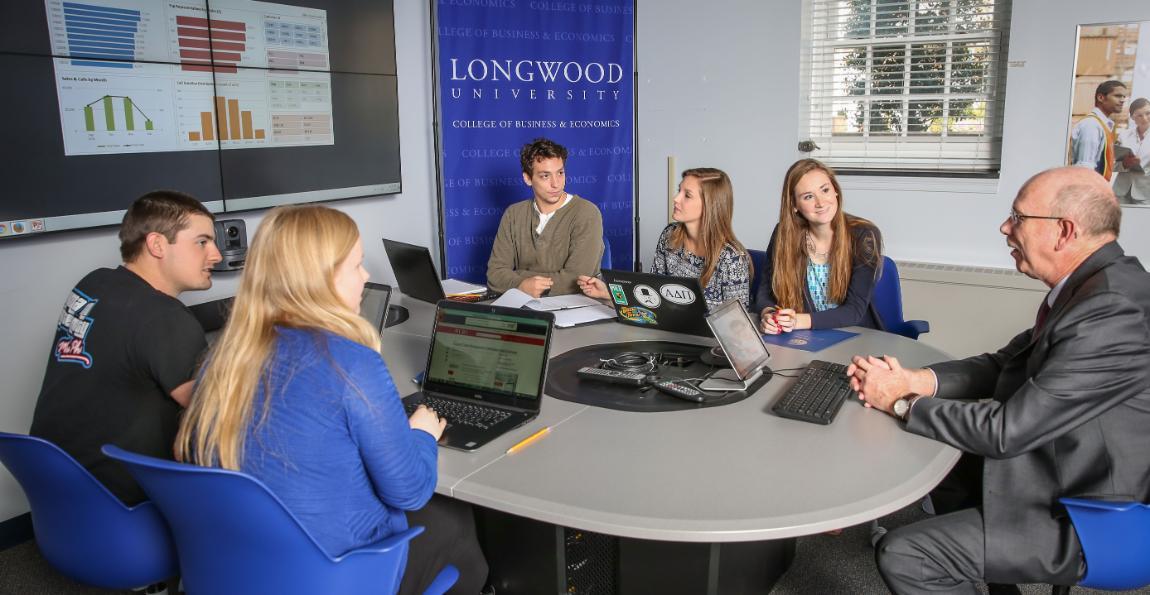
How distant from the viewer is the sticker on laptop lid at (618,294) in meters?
2.91

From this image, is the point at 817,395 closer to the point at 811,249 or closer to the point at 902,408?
the point at 902,408

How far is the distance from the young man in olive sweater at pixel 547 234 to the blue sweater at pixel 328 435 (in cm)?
213

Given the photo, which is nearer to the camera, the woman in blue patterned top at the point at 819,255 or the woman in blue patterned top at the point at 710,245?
the woman in blue patterned top at the point at 819,255

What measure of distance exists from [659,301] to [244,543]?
1649 millimetres

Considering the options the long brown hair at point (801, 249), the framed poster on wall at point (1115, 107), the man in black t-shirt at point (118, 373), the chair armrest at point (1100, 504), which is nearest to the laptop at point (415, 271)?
A: the man in black t-shirt at point (118, 373)

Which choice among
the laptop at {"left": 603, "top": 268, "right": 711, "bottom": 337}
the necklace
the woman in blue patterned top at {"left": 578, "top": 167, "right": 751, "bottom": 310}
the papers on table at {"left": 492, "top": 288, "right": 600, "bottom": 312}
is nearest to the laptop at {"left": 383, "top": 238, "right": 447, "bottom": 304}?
the papers on table at {"left": 492, "top": 288, "right": 600, "bottom": 312}

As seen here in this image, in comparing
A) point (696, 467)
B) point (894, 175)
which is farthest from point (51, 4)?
point (894, 175)

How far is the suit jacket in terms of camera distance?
71.4 inches

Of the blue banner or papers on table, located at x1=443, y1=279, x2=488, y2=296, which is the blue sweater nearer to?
papers on table, located at x1=443, y1=279, x2=488, y2=296

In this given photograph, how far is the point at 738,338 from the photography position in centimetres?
232

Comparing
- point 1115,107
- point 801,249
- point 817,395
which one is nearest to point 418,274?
point 801,249

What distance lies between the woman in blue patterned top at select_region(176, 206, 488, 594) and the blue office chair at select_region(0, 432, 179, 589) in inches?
16.2

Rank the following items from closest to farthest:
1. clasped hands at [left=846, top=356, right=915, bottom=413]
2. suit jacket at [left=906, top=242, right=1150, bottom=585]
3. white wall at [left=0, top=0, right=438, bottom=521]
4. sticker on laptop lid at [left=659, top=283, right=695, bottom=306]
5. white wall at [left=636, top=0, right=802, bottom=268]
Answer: suit jacket at [left=906, top=242, right=1150, bottom=585] → clasped hands at [left=846, top=356, right=915, bottom=413] → sticker on laptop lid at [left=659, top=283, right=695, bottom=306] → white wall at [left=0, top=0, right=438, bottom=521] → white wall at [left=636, top=0, right=802, bottom=268]

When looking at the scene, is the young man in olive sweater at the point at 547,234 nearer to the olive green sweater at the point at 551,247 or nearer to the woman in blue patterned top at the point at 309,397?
the olive green sweater at the point at 551,247
